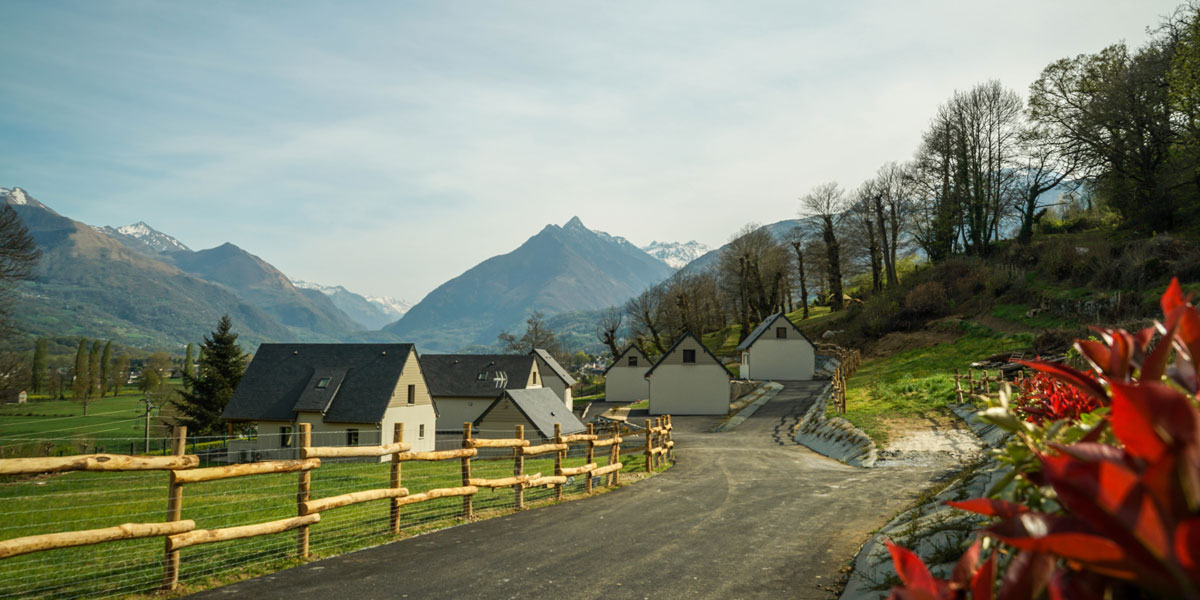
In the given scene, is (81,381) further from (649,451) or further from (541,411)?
(649,451)

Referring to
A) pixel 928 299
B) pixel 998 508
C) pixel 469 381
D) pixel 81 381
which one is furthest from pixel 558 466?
pixel 81 381

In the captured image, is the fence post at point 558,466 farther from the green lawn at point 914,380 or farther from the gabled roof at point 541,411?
the gabled roof at point 541,411

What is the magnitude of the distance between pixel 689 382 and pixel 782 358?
12.7 metres

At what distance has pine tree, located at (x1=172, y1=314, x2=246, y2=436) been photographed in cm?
5181

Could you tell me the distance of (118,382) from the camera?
476 ft

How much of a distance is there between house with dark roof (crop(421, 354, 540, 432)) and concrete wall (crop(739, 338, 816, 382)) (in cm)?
2051

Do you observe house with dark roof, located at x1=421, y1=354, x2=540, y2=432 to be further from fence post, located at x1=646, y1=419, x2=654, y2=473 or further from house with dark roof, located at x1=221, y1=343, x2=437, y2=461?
fence post, located at x1=646, y1=419, x2=654, y2=473

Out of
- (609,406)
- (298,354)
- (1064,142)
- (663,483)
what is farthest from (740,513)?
(609,406)

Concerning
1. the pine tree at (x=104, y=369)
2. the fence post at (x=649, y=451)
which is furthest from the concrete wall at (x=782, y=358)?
the pine tree at (x=104, y=369)

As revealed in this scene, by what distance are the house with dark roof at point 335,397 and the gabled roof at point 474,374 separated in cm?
932

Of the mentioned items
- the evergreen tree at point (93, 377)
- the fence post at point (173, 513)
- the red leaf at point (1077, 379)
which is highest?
the evergreen tree at point (93, 377)

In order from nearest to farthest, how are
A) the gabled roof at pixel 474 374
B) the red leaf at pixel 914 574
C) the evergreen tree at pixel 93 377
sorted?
the red leaf at pixel 914 574 < the gabled roof at pixel 474 374 < the evergreen tree at pixel 93 377

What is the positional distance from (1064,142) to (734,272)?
47.6 m

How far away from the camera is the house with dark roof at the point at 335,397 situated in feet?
138
